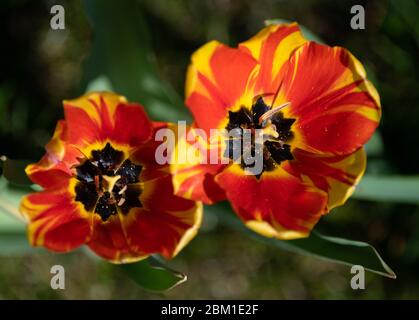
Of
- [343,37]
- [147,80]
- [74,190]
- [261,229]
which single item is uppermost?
[343,37]

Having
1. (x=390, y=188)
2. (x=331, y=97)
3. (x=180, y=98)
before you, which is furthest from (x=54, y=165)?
(x=180, y=98)

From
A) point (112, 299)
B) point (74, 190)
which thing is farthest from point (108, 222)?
point (112, 299)

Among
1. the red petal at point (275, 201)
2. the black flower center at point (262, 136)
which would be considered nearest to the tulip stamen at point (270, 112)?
the black flower center at point (262, 136)

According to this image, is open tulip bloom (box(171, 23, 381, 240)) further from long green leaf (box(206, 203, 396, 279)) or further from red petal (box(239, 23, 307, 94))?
long green leaf (box(206, 203, 396, 279))

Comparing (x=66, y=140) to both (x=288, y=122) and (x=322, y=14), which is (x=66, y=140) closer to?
(x=288, y=122)

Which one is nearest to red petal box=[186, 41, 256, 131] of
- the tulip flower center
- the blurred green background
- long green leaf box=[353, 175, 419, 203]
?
the tulip flower center

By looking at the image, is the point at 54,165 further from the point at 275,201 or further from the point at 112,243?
the point at 275,201

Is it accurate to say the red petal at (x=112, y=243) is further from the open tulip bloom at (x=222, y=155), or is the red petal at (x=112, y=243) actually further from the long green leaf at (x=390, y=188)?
the long green leaf at (x=390, y=188)

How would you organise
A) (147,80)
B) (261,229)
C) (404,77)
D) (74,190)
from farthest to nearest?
(404,77), (147,80), (74,190), (261,229)
